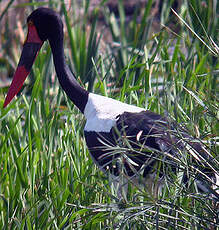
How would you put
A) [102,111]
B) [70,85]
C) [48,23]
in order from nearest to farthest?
[102,111] → [70,85] → [48,23]

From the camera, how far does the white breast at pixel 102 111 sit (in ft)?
7.50

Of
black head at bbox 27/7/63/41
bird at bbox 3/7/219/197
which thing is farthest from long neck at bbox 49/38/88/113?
black head at bbox 27/7/63/41

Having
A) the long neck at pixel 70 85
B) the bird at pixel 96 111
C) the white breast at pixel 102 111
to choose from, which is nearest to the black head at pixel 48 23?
the bird at pixel 96 111

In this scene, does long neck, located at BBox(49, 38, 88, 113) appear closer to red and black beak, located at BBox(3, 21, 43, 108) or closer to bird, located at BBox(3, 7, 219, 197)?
bird, located at BBox(3, 7, 219, 197)

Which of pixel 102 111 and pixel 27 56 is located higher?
pixel 27 56

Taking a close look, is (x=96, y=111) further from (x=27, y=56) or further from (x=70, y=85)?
(x=27, y=56)

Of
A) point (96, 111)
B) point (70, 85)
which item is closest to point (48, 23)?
point (70, 85)

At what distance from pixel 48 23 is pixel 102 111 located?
0.61m

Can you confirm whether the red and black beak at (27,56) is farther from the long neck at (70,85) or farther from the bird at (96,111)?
the long neck at (70,85)

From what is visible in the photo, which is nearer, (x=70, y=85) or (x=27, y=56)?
(x=70, y=85)

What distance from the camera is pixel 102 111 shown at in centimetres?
238

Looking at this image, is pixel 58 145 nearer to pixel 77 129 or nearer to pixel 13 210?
pixel 77 129

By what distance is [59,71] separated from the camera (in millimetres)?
2609

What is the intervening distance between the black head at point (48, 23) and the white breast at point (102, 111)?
41 cm
